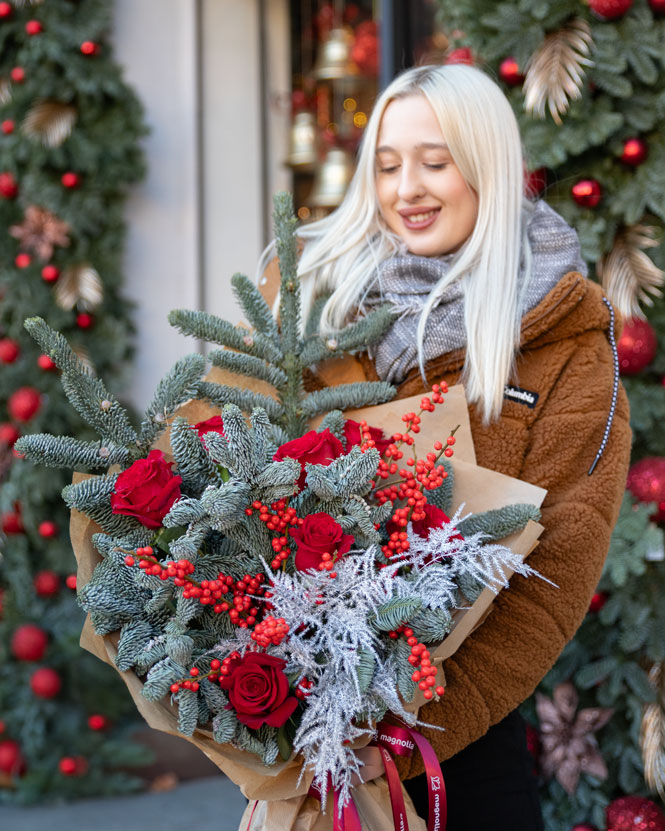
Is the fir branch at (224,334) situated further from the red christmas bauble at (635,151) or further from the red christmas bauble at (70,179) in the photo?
the red christmas bauble at (70,179)

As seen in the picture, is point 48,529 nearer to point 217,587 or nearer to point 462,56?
point 462,56

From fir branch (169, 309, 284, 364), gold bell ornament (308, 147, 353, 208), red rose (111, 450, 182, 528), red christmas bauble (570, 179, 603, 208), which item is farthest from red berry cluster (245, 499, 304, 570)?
gold bell ornament (308, 147, 353, 208)

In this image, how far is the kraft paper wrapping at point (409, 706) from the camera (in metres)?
1.23

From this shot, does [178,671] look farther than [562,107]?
No

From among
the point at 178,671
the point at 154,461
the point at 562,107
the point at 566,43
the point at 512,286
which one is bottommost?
the point at 178,671

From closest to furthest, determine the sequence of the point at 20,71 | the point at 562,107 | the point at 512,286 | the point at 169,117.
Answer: the point at 512,286
the point at 562,107
the point at 20,71
the point at 169,117

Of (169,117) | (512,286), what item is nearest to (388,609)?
(512,286)

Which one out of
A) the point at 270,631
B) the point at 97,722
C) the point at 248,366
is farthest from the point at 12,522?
the point at 270,631

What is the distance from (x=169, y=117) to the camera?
12.7 feet

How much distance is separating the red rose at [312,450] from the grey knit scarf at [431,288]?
0.42 meters

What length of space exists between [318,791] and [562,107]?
1.78 meters

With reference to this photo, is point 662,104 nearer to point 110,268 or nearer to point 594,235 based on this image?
point 594,235

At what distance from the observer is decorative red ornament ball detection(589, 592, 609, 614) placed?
2.39 meters

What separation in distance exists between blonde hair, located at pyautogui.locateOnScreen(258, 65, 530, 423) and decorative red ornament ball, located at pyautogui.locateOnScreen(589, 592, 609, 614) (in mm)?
980
